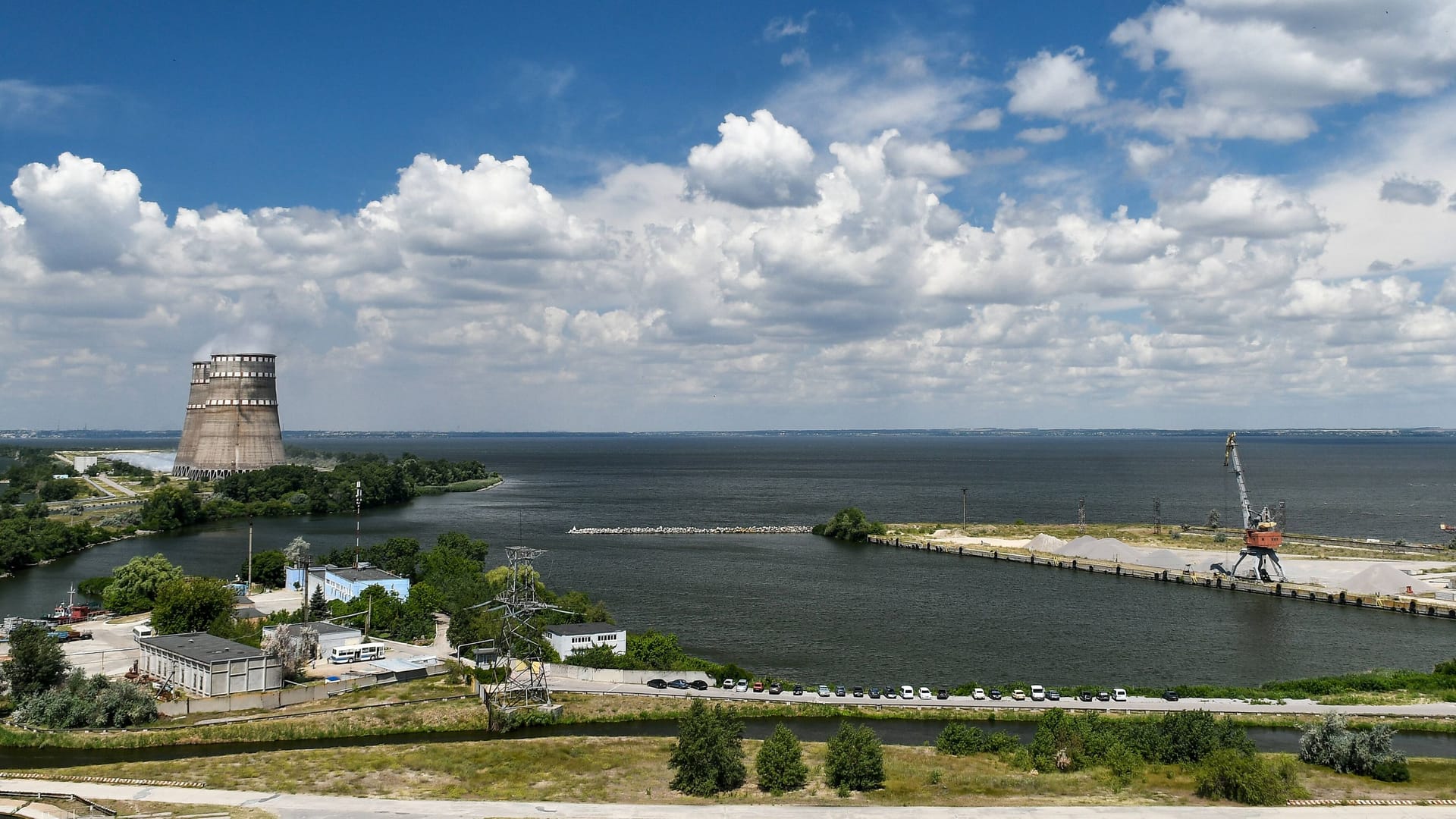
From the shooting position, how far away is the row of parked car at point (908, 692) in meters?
47.1

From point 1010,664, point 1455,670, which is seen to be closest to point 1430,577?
point 1455,670

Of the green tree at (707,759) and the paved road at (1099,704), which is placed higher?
the green tree at (707,759)

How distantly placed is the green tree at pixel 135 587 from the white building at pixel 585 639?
31462 millimetres

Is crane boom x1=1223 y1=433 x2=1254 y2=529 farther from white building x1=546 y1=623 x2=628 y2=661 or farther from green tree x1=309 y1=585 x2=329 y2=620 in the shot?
green tree x1=309 y1=585 x2=329 y2=620

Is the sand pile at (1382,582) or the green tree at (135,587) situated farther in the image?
the sand pile at (1382,582)

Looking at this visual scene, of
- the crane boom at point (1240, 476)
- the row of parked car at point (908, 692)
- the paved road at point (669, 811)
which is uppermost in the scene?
the crane boom at point (1240, 476)

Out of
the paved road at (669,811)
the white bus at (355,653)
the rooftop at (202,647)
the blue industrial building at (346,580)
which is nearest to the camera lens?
the paved road at (669,811)

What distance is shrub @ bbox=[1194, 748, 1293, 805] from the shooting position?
108 feet

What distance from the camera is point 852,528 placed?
374 ft

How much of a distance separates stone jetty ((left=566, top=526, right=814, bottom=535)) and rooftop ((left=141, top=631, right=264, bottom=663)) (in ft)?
217

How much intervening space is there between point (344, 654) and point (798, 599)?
3421 cm

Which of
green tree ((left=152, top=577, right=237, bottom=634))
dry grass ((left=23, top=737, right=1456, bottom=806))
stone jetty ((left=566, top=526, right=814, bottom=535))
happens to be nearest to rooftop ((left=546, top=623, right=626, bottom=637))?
dry grass ((left=23, top=737, right=1456, bottom=806))

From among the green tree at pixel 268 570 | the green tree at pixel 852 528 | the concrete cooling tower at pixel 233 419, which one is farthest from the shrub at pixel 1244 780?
Answer: the concrete cooling tower at pixel 233 419

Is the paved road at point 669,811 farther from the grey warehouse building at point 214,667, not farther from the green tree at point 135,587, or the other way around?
the green tree at point 135,587
